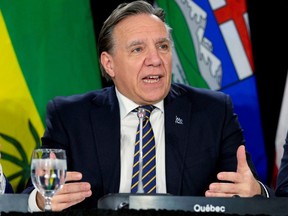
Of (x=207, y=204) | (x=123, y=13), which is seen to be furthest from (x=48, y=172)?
(x=123, y=13)

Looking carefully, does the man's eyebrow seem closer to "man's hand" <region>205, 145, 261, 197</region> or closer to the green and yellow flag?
the green and yellow flag

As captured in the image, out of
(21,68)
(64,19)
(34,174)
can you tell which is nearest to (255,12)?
(64,19)

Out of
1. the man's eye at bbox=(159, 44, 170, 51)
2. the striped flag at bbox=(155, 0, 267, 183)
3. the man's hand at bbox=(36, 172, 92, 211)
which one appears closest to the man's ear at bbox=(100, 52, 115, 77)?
the man's eye at bbox=(159, 44, 170, 51)

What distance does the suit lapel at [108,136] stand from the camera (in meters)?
2.52

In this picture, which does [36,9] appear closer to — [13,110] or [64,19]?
[64,19]

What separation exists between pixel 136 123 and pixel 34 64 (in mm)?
772

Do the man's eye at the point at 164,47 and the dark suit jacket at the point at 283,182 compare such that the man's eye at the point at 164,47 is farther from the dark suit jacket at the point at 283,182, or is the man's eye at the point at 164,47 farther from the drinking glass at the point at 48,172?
the drinking glass at the point at 48,172

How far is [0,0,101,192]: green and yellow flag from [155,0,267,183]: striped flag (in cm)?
48

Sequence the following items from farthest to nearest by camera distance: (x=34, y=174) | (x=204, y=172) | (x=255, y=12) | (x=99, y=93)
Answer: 1. (x=255, y=12)
2. (x=99, y=93)
3. (x=204, y=172)
4. (x=34, y=174)

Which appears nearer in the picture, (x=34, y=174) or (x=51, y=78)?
(x=34, y=174)

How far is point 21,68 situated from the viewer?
3115mm

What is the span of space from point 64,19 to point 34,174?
5.60ft

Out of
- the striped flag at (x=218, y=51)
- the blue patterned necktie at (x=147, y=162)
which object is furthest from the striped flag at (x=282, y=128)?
the blue patterned necktie at (x=147, y=162)

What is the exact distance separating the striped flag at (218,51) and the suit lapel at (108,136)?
0.76 m
